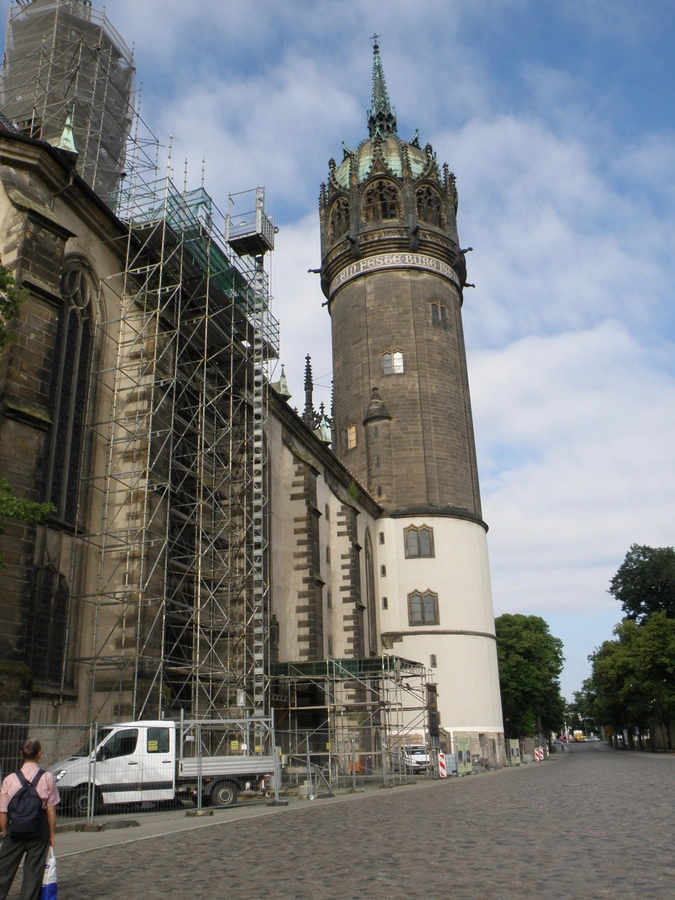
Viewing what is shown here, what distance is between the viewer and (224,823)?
1315 cm

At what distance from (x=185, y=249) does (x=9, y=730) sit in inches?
623

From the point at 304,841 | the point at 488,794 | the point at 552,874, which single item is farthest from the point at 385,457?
the point at 552,874

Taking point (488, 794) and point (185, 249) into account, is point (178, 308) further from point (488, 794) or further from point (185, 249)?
point (488, 794)

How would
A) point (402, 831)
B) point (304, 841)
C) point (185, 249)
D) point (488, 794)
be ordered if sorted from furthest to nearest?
1. point (185, 249)
2. point (488, 794)
3. point (402, 831)
4. point (304, 841)

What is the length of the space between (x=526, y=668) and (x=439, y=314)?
2872cm

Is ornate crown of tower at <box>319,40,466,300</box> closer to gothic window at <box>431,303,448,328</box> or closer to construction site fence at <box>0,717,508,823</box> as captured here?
gothic window at <box>431,303,448,328</box>

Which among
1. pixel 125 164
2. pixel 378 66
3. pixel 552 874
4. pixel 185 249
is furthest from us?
pixel 378 66

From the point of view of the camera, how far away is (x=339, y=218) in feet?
164

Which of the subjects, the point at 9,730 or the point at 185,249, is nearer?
the point at 9,730

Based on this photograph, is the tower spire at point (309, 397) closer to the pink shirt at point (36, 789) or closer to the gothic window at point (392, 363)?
the gothic window at point (392, 363)

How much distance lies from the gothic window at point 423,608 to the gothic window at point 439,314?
49.5ft

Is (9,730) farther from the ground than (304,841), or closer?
farther from the ground

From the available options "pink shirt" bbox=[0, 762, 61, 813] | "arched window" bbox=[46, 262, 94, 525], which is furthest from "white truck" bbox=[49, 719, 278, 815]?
"pink shirt" bbox=[0, 762, 61, 813]

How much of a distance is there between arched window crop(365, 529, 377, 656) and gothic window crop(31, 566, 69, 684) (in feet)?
75.4
